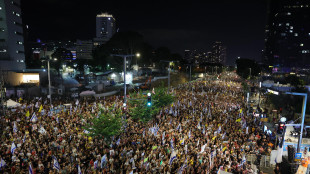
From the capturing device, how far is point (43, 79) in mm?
42719

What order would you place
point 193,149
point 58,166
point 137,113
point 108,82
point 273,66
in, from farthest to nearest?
point 273,66
point 108,82
point 137,113
point 193,149
point 58,166

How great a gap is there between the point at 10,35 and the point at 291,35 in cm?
14348

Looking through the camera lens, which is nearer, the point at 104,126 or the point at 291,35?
the point at 104,126

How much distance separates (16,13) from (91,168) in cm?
5377

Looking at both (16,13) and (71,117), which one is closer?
(71,117)

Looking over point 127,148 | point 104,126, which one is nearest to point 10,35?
point 104,126

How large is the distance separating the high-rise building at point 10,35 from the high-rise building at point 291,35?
13770 cm

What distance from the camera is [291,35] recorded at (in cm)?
12606

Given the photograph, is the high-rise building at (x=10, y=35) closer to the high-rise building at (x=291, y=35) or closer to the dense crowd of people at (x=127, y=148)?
the dense crowd of people at (x=127, y=148)

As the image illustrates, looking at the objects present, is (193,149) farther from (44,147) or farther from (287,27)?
(287,27)

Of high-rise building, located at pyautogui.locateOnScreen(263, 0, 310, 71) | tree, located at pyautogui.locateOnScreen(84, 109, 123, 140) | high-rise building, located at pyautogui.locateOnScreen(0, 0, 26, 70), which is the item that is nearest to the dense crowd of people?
tree, located at pyautogui.locateOnScreen(84, 109, 123, 140)

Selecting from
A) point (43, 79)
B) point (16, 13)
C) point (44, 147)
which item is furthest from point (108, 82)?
point (44, 147)

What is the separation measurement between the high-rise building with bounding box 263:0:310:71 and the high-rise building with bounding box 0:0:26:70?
452 feet

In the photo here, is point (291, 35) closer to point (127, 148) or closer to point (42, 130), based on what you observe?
point (127, 148)
